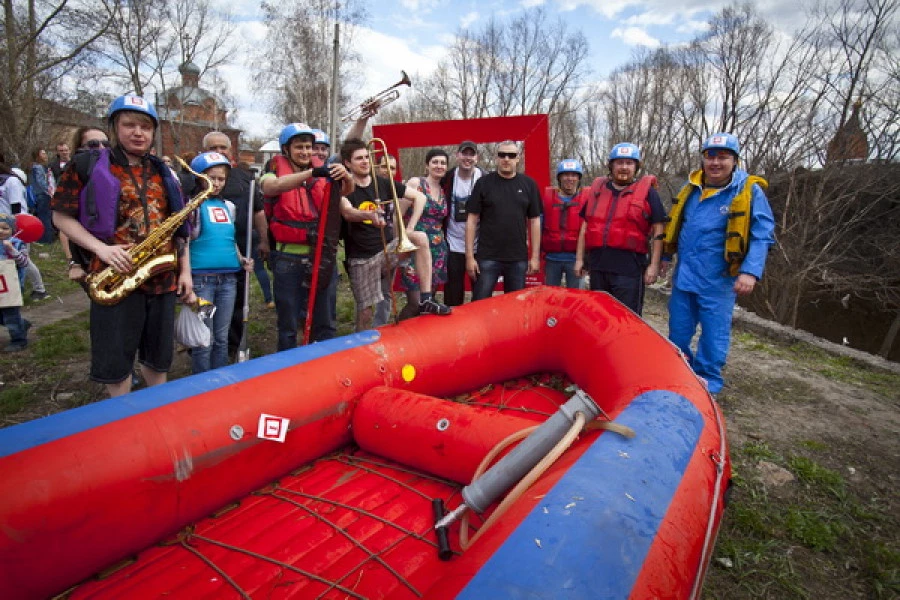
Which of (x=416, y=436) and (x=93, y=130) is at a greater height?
(x=93, y=130)

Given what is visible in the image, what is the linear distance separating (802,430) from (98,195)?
15.3ft

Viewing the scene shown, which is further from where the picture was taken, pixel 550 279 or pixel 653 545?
pixel 550 279

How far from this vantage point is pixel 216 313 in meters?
3.41

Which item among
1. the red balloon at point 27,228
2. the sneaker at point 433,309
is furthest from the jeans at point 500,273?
the red balloon at point 27,228

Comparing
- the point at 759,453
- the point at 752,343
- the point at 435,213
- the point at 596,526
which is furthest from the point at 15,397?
the point at 752,343

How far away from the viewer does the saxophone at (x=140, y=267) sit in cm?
231

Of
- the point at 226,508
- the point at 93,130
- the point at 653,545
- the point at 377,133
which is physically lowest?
the point at 226,508

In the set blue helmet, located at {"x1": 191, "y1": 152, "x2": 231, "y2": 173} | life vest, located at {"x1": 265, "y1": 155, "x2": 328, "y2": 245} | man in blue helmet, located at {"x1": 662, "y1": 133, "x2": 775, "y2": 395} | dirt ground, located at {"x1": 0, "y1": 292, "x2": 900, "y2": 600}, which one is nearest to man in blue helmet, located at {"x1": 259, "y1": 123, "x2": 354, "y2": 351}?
life vest, located at {"x1": 265, "y1": 155, "x2": 328, "y2": 245}

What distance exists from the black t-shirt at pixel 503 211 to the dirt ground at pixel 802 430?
2154 mm

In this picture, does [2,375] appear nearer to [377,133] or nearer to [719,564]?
[377,133]

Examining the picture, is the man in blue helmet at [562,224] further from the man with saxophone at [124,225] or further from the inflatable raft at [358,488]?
the man with saxophone at [124,225]

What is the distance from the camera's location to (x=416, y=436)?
7.30 ft

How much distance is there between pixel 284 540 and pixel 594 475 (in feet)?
4.01

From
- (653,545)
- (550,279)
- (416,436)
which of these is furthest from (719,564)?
(550,279)
